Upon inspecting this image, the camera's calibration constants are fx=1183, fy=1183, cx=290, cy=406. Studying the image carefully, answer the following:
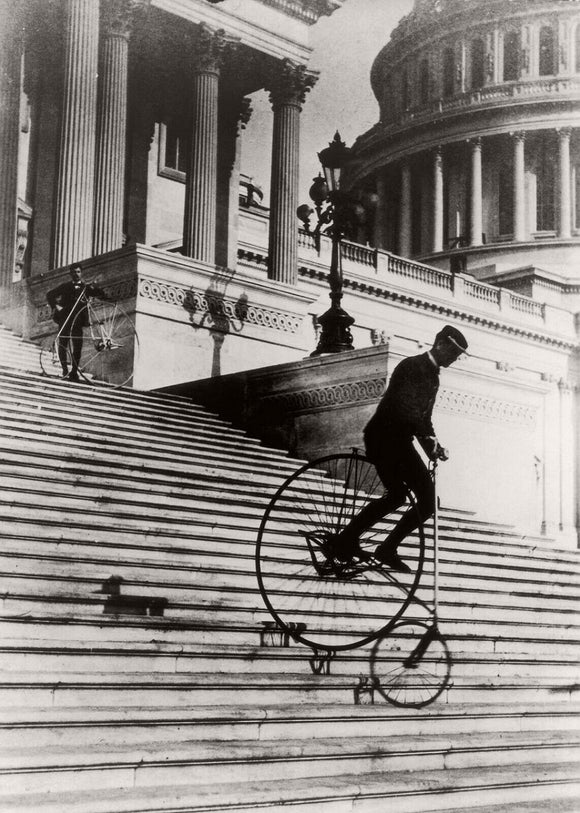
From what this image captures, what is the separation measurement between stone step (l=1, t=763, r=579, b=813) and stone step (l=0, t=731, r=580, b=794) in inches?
2.4

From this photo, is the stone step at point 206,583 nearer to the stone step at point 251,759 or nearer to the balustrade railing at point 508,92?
the stone step at point 251,759

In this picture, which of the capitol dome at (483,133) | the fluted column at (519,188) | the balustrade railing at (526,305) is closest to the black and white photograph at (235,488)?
the balustrade railing at (526,305)

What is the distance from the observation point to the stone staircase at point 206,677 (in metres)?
5.86

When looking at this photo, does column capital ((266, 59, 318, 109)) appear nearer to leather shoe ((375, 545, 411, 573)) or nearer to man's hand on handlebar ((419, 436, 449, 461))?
man's hand on handlebar ((419, 436, 449, 461))

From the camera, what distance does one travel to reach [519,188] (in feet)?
238

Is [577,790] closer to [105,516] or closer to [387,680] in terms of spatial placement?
[387,680]

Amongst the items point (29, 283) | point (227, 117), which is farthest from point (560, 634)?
point (227, 117)

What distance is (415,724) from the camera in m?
7.26

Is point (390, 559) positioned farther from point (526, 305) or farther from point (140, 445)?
point (526, 305)

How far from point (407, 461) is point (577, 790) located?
226cm

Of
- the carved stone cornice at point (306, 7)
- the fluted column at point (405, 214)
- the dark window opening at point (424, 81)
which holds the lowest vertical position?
the carved stone cornice at point (306, 7)

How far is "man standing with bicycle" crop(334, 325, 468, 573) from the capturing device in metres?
7.60

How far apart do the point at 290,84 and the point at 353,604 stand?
1957cm

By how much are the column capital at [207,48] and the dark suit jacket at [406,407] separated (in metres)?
18.8
